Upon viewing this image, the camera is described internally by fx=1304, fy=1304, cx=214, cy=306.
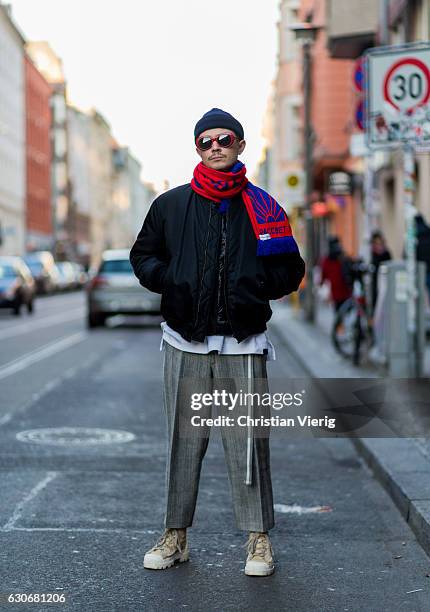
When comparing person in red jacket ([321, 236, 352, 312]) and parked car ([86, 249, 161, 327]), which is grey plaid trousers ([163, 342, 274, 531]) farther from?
parked car ([86, 249, 161, 327])

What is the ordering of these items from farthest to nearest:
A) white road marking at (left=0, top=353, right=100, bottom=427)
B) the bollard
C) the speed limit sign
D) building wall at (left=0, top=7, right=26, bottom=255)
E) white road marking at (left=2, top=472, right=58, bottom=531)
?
1. building wall at (left=0, top=7, right=26, bottom=255)
2. the bollard
3. white road marking at (left=0, top=353, right=100, bottom=427)
4. the speed limit sign
5. white road marking at (left=2, top=472, right=58, bottom=531)

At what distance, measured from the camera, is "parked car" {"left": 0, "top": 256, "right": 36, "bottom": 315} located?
33.4m

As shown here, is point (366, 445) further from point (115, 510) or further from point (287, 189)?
point (287, 189)

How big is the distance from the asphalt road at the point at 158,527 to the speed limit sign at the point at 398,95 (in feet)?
9.06

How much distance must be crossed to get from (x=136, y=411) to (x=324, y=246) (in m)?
41.8

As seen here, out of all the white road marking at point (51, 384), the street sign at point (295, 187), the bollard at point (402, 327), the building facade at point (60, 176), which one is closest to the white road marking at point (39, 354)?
the white road marking at point (51, 384)

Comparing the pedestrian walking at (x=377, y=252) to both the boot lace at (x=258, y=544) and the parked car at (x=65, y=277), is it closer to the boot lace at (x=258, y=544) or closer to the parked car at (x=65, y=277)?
the boot lace at (x=258, y=544)

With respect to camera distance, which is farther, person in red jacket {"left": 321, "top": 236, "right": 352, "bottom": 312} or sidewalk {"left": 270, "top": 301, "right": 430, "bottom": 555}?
person in red jacket {"left": 321, "top": 236, "right": 352, "bottom": 312}

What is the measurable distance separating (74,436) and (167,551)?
4.36 m

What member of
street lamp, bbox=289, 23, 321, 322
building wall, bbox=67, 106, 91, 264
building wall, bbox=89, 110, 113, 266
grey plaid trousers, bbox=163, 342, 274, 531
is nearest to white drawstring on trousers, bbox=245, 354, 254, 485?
grey plaid trousers, bbox=163, 342, 274, 531

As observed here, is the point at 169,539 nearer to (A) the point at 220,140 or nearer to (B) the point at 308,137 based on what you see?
(A) the point at 220,140

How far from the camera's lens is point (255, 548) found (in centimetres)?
528

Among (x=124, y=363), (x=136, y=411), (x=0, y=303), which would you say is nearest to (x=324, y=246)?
(x=0, y=303)

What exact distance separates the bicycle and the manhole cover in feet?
17.8
